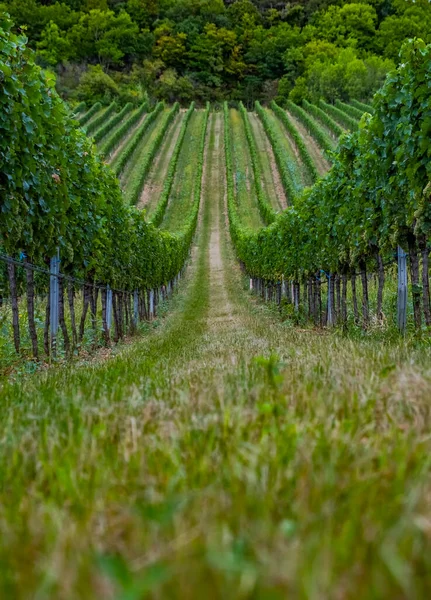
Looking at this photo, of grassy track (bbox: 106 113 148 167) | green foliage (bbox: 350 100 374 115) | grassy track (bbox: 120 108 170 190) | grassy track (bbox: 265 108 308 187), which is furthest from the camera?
green foliage (bbox: 350 100 374 115)

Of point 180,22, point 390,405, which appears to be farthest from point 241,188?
point 180,22

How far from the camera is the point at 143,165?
183 ft

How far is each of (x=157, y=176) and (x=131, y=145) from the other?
6702 millimetres

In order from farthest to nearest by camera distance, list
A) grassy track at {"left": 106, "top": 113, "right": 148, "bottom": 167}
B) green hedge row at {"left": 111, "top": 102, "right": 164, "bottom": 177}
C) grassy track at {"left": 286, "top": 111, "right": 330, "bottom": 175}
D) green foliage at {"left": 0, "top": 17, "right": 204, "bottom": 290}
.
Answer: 1. grassy track at {"left": 106, "top": 113, "right": 148, "bottom": 167}
2. green hedge row at {"left": 111, "top": 102, "right": 164, "bottom": 177}
3. grassy track at {"left": 286, "top": 111, "right": 330, "bottom": 175}
4. green foliage at {"left": 0, "top": 17, "right": 204, "bottom": 290}

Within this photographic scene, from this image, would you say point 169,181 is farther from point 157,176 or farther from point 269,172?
point 269,172

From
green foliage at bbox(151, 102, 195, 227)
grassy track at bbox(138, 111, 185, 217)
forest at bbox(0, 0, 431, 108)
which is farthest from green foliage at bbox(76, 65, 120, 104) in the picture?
grassy track at bbox(138, 111, 185, 217)

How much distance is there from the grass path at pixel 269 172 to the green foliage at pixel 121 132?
17988 millimetres

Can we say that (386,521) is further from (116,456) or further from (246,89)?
(246,89)

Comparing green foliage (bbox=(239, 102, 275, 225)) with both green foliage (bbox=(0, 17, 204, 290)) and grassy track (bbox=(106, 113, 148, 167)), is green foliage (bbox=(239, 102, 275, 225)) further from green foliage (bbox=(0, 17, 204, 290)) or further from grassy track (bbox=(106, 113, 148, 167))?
green foliage (bbox=(0, 17, 204, 290))

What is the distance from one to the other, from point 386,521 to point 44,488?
879 mm

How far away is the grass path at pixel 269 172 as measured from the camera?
164 ft

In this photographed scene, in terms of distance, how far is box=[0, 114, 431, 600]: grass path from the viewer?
70cm

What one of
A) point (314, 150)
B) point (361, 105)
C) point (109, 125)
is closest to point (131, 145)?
point (109, 125)

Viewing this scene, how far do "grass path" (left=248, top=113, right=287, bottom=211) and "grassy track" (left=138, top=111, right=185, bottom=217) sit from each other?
11.6 meters
